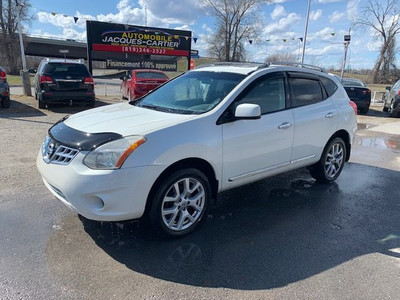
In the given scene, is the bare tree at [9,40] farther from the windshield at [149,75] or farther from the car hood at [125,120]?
the car hood at [125,120]

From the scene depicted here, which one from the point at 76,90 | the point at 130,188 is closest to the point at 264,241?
the point at 130,188

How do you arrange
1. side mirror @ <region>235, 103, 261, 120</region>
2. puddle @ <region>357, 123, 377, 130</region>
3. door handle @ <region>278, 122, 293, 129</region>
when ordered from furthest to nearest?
1. puddle @ <region>357, 123, 377, 130</region>
2. door handle @ <region>278, 122, 293, 129</region>
3. side mirror @ <region>235, 103, 261, 120</region>

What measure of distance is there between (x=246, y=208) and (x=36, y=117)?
831cm

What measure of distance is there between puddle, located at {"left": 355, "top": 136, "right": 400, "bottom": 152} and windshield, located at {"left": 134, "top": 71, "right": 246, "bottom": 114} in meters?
5.98

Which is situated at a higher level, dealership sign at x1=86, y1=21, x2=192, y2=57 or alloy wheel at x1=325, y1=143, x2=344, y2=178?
dealership sign at x1=86, y1=21, x2=192, y2=57

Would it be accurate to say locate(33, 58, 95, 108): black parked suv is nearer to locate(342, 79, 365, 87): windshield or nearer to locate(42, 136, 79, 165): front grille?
locate(42, 136, 79, 165): front grille

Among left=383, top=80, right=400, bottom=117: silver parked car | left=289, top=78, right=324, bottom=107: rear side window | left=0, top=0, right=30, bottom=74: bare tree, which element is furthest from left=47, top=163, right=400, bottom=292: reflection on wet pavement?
left=0, top=0, right=30, bottom=74: bare tree

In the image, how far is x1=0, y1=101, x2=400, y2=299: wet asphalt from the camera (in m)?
2.78

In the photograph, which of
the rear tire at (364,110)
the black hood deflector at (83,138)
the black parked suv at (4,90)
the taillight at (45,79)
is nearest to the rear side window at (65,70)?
the taillight at (45,79)

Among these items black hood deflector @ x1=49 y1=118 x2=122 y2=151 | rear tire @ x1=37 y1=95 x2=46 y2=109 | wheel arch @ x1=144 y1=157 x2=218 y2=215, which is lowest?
rear tire @ x1=37 y1=95 x2=46 y2=109

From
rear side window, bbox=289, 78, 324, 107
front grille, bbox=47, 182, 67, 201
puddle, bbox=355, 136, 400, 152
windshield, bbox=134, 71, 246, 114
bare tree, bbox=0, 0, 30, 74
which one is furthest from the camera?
bare tree, bbox=0, 0, 30, 74

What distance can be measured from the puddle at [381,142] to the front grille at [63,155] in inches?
305

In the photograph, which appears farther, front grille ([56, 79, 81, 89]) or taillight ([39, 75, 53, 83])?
front grille ([56, 79, 81, 89])

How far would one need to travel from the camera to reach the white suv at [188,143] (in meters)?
3.05
